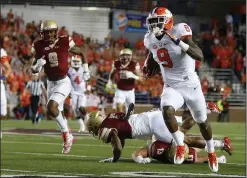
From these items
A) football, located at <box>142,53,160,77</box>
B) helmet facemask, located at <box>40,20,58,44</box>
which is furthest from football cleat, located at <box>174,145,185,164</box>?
helmet facemask, located at <box>40,20,58,44</box>

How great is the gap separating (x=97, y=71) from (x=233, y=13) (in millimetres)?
9612

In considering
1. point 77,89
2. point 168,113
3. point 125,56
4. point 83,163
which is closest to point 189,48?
point 168,113

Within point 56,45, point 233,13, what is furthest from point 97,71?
point 56,45

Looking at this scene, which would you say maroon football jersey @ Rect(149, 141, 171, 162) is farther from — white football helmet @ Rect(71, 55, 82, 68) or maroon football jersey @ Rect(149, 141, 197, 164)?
white football helmet @ Rect(71, 55, 82, 68)

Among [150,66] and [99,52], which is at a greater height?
[150,66]

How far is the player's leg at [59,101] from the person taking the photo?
37.1 ft

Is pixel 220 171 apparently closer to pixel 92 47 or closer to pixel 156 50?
pixel 156 50

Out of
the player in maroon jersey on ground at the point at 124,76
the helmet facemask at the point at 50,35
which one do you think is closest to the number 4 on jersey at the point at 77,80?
the player in maroon jersey on ground at the point at 124,76

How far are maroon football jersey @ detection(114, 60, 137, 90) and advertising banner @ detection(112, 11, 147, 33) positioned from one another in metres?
14.5

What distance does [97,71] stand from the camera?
1135 inches

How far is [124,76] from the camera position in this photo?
17547 millimetres

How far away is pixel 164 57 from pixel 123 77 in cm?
904

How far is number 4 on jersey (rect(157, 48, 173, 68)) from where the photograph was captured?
8.56 m

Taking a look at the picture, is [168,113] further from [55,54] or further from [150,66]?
[55,54]
